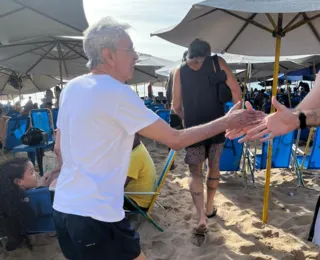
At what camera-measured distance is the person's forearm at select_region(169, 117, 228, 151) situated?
166 centimetres

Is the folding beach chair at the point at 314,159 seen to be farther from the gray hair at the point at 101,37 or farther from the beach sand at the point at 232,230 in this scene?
the gray hair at the point at 101,37

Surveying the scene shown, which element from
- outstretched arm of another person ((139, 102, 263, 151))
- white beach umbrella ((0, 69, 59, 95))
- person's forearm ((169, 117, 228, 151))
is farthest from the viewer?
white beach umbrella ((0, 69, 59, 95))

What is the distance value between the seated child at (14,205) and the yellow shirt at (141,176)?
0.89 m

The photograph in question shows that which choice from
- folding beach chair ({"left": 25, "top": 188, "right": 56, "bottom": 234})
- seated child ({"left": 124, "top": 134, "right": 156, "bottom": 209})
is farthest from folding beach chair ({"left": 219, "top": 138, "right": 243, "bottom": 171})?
folding beach chair ({"left": 25, "top": 188, "right": 56, "bottom": 234})

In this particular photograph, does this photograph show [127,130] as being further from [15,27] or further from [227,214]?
[15,27]

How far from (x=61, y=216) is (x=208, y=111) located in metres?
1.78

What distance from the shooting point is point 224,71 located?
3.01m

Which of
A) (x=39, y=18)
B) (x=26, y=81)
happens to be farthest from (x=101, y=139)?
(x=26, y=81)

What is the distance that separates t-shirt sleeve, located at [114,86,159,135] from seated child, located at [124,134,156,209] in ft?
5.35

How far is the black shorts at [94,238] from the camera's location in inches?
59.9

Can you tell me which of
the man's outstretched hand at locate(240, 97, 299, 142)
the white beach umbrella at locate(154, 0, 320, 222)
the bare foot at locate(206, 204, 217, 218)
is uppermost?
the white beach umbrella at locate(154, 0, 320, 222)

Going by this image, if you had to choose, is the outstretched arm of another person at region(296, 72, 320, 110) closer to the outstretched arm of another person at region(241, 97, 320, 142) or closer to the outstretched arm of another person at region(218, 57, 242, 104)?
the outstretched arm of another person at region(241, 97, 320, 142)

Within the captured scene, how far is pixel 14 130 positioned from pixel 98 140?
18.6 feet

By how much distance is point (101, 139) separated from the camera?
151 cm
